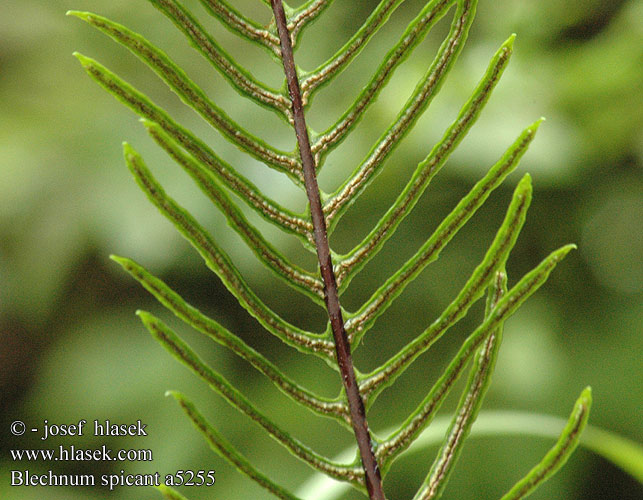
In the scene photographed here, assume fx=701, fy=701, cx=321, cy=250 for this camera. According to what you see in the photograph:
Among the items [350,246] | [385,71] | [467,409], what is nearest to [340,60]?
[385,71]

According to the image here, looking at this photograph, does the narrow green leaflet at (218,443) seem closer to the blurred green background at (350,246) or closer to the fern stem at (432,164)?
the fern stem at (432,164)

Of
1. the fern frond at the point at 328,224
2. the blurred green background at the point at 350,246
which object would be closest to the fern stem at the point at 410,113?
the fern frond at the point at 328,224

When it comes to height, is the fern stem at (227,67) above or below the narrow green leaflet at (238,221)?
above

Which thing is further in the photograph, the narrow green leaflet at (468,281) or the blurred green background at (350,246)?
the blurred green background at (350,246)

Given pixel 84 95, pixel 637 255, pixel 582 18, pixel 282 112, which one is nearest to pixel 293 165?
pixel 282 112

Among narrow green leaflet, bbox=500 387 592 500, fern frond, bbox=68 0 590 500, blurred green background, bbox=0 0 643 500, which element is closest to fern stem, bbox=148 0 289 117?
fern frond, bbox=68 0 590 500
